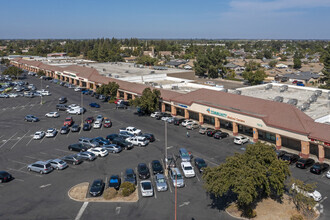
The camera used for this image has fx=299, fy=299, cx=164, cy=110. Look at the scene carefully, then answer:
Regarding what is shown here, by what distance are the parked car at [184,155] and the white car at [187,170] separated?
178 centimetres

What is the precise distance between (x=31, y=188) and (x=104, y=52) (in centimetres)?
13445

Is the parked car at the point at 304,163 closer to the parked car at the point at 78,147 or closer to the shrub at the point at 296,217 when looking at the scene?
the shrub at the point at 296,217

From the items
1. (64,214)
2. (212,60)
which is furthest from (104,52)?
(64,214)

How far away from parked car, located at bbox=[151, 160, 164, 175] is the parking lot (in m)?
2.38

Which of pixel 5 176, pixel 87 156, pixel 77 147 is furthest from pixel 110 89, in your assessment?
pixel 5 176

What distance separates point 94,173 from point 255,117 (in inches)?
948

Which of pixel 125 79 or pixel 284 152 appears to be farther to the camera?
pixel 125 79

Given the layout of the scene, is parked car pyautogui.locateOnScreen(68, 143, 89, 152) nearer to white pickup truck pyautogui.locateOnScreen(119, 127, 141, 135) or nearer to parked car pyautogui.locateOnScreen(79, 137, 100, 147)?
parked car pyautogui.locateOnScreen(79, 137, 100, 147)

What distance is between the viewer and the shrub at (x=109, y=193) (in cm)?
2919

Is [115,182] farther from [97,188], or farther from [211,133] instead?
[211,133]

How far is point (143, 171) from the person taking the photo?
112 feet

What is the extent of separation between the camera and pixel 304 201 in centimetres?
2644

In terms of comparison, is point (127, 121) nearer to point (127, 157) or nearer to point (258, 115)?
point (127, 157)

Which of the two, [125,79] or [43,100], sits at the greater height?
[125,79]
